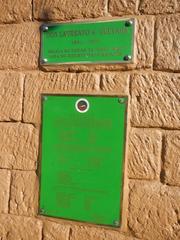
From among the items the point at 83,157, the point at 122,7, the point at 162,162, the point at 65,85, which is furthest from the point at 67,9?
the point at 162,162

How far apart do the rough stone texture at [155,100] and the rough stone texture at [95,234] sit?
2.05 feet

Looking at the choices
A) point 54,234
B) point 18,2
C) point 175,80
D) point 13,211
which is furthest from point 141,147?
point 18,2

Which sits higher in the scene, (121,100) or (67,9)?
(67,9)

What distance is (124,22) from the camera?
222 centimetres

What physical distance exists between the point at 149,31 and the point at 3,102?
1001mm

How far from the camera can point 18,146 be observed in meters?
2.46

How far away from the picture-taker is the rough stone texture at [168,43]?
2135mm

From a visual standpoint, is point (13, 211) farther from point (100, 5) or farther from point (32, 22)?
point (100, 5)

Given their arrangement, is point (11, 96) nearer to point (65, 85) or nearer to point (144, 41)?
point (65, 85)

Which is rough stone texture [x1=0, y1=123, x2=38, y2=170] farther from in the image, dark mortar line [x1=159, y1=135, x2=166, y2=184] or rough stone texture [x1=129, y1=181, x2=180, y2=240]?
dark mortar line [x1=159, y1=135, x2=166, y2=184]

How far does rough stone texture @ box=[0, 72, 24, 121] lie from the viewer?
2.48 m

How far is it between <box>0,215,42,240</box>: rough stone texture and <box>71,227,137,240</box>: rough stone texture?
24 centimetres

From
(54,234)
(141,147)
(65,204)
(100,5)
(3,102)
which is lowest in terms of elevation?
(54,234)

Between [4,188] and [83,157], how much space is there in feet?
1.89
